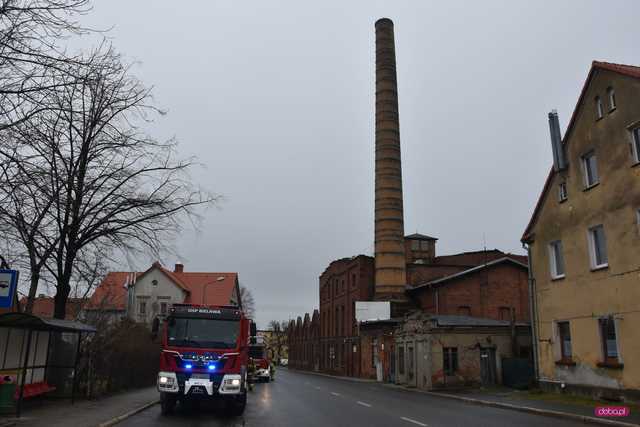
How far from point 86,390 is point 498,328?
22.4 meters

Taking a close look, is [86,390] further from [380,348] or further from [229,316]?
[380,348]

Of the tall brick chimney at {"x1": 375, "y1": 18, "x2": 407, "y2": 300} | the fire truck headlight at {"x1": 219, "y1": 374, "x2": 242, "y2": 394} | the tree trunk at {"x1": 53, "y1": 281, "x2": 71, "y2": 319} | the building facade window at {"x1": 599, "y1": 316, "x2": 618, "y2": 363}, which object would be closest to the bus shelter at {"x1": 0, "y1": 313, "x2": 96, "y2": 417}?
the tree trunk at {"x1": 53, "y1": 281, "x2": 71, "y2": 319}

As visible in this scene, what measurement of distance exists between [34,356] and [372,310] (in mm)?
37706

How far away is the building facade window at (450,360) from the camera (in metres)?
31.2

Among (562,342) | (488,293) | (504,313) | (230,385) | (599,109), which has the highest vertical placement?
(599,109)

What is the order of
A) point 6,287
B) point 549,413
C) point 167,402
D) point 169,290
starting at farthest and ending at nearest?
point 169,290
point 549,413
point 167,402
point 6,287

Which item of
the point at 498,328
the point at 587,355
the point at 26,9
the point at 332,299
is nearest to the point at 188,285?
the point at 332,299

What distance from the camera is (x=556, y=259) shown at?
23.9 m

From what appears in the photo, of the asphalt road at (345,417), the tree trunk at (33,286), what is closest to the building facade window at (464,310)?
the asphalt road at (345,417)

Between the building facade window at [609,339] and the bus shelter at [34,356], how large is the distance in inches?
685

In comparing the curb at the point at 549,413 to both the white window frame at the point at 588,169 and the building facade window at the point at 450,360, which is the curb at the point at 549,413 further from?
the white window frame at the point at 588,169

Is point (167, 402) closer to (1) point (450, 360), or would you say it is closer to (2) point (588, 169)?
(2) point (588, 169)

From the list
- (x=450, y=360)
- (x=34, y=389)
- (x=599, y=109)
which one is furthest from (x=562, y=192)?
(x=34, y=389)

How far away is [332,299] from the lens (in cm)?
6744
